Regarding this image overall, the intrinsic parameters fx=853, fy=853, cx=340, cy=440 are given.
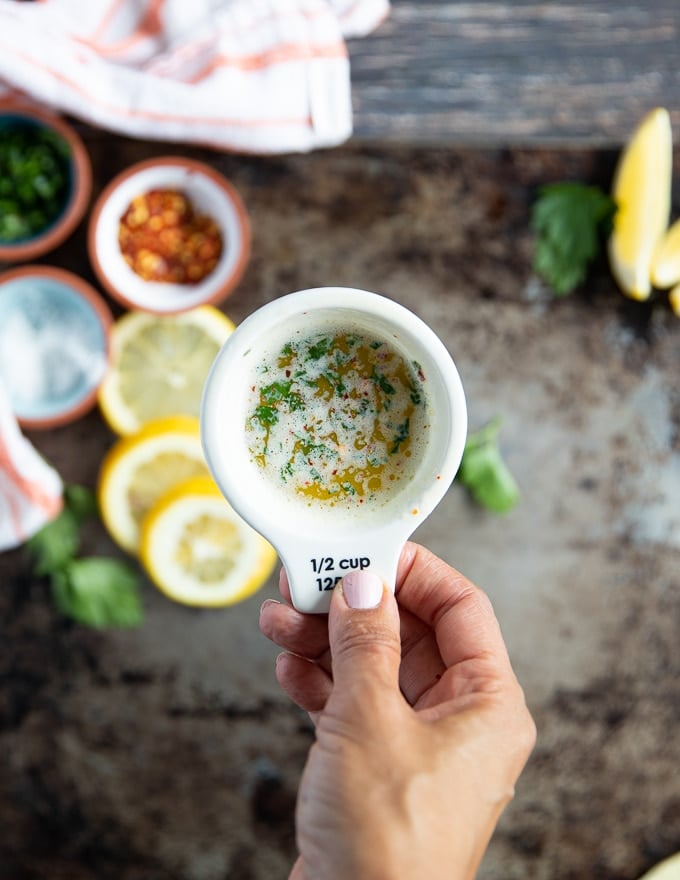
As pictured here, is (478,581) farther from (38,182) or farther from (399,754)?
(38,182)

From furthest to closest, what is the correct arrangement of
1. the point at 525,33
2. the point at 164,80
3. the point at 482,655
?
the point at 525,33, the point at 164,80, the point at 482,655

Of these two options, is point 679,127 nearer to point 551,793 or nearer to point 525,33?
point 525,33

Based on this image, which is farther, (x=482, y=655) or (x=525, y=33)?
(x=525, y=33)

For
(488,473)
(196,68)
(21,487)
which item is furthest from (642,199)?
(21,487)

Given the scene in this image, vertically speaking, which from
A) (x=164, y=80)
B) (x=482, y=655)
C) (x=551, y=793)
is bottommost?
(x=551, y=793)

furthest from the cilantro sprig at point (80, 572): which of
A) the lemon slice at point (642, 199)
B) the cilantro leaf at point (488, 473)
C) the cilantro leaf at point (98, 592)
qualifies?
the lemon slice at point (642, 199)

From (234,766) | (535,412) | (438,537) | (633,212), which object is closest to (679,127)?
(633,212)

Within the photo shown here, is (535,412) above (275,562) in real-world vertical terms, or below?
above

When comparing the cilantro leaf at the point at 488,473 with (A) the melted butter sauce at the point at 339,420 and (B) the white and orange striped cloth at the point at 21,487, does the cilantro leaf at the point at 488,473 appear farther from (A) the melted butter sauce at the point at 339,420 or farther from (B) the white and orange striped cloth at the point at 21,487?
(B) the white and orange striped cloth at the point at 21,487
